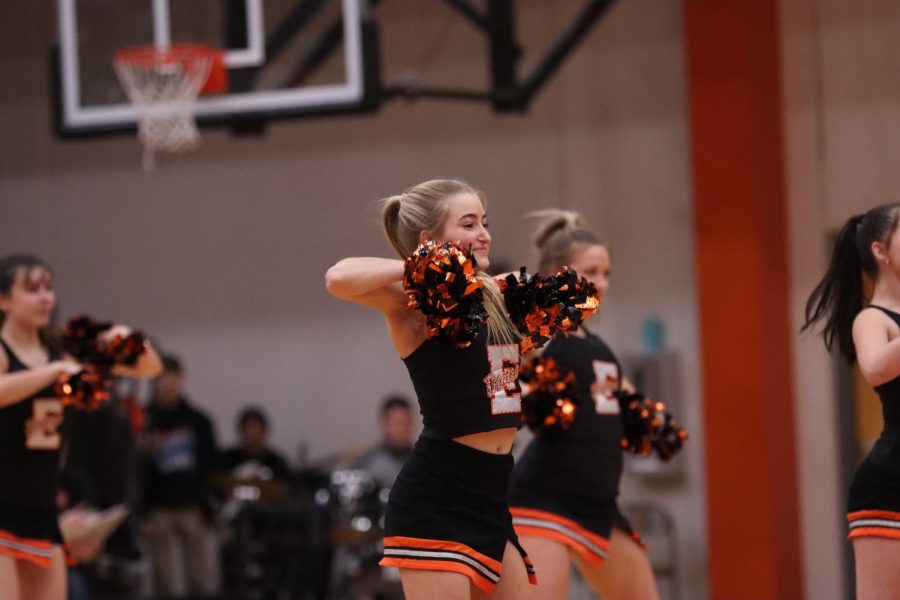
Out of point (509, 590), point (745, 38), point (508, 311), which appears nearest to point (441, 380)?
point (508, 311)

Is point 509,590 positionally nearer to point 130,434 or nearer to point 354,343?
point 130,434

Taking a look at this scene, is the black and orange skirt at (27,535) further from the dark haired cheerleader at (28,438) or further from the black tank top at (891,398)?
the black tank top at (891,398)

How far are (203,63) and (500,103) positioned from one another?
175 cm

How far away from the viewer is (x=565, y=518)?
4277 millimetres

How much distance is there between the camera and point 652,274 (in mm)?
9391

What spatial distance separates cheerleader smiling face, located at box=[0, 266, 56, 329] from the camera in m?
4.74

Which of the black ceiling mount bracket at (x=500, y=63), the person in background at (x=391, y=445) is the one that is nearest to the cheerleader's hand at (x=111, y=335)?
the black ceiling mount bracket at (x=500, y=63)

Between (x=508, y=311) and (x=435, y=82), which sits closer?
(x=508, y=311)

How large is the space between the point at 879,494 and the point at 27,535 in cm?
280

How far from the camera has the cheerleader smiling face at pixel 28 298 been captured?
4.74m

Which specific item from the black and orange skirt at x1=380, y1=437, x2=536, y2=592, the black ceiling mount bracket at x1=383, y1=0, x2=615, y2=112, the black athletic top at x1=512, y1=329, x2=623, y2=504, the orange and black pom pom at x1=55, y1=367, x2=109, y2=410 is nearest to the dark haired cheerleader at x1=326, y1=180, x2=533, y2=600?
the black and orange skirt at x1=380, y1=437, x2=536, y2=592

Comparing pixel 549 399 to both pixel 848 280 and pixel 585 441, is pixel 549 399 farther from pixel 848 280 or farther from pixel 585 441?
pixel 848 280

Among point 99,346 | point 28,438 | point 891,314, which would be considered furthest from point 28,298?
point 891,314

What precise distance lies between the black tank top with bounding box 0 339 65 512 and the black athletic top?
65.2 inches
